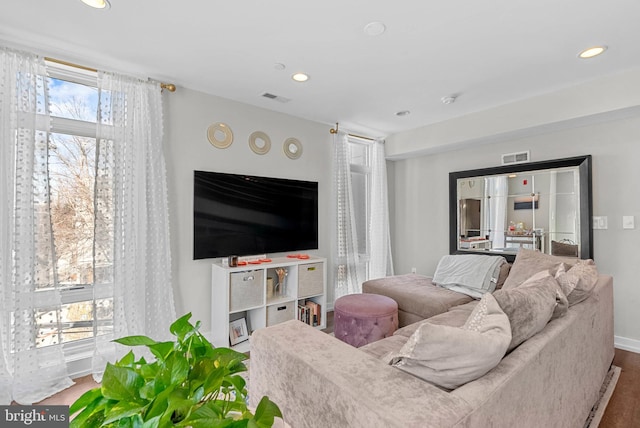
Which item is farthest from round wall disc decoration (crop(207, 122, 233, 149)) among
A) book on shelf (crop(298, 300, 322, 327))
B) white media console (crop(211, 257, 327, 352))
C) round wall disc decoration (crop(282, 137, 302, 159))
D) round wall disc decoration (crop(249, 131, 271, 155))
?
book on shelf (crop(298, 300, 322, 327))

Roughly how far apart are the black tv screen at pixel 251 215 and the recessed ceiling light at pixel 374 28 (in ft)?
5.74

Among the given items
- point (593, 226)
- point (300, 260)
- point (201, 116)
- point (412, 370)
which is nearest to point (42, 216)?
point (201, 116)

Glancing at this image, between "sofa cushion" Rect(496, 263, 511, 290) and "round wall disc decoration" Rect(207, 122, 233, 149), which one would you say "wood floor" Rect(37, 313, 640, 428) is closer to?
"sofa cushion" Rect(496, 263, 511, 290)

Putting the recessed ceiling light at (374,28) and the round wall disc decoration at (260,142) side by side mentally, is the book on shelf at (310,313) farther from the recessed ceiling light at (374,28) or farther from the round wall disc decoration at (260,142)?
the recessed ceiling light at (374,28)

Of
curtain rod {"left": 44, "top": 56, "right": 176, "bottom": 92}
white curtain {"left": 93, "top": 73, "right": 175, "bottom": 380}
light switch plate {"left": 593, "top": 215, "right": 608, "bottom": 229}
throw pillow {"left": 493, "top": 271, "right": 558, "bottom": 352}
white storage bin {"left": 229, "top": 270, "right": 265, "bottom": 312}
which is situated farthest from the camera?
light switch plate {"left": 593, "top": 215, "right": 608, "bottom": 229}

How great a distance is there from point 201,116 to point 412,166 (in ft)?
9.74

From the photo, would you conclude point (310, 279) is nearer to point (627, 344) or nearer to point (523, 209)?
point (523, 209)

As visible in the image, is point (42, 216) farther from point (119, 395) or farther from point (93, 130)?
point (119, 395)

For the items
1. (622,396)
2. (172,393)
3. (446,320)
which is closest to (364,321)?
(446,320)

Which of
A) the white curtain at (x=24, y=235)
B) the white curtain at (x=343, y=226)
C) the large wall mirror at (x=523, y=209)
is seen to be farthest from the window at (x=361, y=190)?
the white curtain at (x=24, y=235)

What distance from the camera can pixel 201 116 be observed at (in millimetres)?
2881

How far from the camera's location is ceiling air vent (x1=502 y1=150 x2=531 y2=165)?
3309 mm

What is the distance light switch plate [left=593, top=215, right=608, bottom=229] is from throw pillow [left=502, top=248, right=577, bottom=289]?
0.61 meters

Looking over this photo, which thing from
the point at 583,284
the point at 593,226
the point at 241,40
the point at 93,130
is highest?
the point at 241,40
